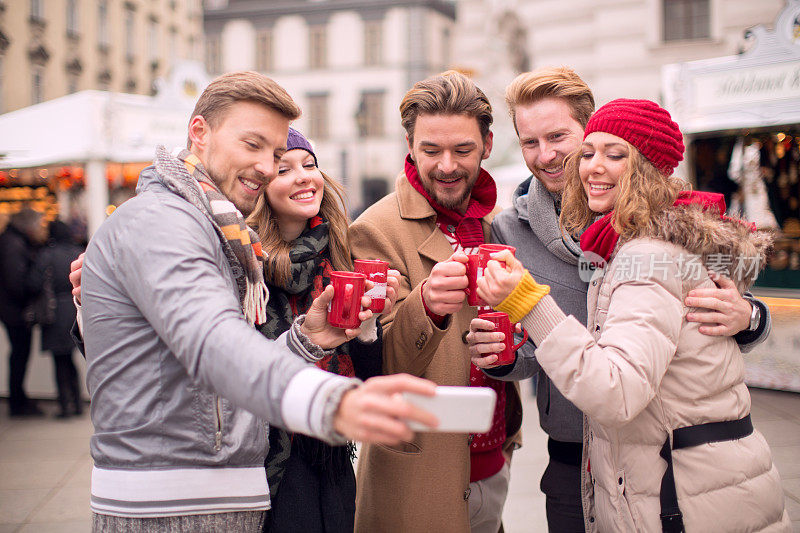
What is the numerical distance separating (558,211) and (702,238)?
3.21 ft

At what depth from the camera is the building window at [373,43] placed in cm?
4225

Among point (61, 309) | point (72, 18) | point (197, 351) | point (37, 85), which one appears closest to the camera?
point (197, 351)

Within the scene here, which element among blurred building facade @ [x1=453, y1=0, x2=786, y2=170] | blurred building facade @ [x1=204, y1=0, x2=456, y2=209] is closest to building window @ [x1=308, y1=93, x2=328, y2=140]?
blurred building facade @ [x1=204, y1=0, x2=456, y2=209]

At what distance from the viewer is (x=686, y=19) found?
13492mm

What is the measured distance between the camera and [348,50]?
42938 mm

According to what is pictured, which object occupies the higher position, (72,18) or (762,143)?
(72,18)

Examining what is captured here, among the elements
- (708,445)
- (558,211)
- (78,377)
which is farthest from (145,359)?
(78,377)

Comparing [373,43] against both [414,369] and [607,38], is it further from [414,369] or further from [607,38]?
[414,369]

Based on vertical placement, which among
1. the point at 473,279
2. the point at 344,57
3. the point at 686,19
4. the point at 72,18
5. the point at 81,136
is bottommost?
the point at 473,279

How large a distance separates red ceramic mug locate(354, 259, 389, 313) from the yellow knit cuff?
1.64 ft

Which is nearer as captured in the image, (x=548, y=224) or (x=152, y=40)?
(x=548, y=224)

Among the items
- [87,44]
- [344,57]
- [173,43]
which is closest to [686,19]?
[87,44]

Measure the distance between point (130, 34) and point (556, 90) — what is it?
85.5ft

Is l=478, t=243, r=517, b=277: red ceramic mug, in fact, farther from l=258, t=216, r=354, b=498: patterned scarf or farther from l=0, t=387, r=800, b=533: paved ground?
l=0, t=387, r=800, b=533: paved ground
